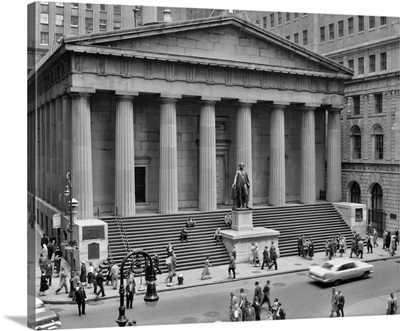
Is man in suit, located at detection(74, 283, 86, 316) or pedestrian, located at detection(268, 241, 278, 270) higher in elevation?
pedestrian, located at detection(268, 241, 278, 270)

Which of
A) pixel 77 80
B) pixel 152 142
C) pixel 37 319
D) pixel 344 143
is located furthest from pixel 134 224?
pixel 344 143

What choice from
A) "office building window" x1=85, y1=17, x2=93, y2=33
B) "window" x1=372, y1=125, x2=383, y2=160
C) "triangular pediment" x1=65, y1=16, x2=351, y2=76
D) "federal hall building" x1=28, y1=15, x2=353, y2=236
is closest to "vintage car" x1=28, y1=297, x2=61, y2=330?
"federal hall building" x1=28, y1=15, x2=353, y2=236

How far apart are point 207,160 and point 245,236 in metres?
6.75

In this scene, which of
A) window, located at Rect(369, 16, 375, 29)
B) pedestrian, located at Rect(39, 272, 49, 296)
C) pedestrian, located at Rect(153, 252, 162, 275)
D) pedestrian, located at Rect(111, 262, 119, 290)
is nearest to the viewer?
pedestrian, located at Rect(39, 272, 49, 296)

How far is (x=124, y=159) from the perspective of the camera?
33312 mm

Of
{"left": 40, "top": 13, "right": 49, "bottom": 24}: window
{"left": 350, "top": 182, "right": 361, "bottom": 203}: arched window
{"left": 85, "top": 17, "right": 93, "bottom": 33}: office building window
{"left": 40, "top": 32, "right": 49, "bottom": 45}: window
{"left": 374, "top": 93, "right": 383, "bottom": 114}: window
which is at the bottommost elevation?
{"left": 350, "top": 182, "right": 361, "bottom": 203}: arched window

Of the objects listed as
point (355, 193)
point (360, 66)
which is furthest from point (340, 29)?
point (355, 193)

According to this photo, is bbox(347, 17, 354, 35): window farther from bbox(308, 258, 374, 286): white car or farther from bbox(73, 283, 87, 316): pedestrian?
bbox(73, 283, 87, 316): pedestrian

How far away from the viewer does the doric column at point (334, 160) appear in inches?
1532

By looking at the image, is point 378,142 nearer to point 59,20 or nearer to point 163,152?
point 163,152

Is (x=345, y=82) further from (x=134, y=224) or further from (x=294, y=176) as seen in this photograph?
(x=134, y=224)

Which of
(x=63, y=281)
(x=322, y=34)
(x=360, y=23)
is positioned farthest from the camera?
(x=322, y=34)

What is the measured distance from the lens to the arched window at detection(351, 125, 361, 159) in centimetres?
3836

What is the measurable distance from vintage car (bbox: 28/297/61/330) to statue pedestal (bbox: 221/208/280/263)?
11.7 m
